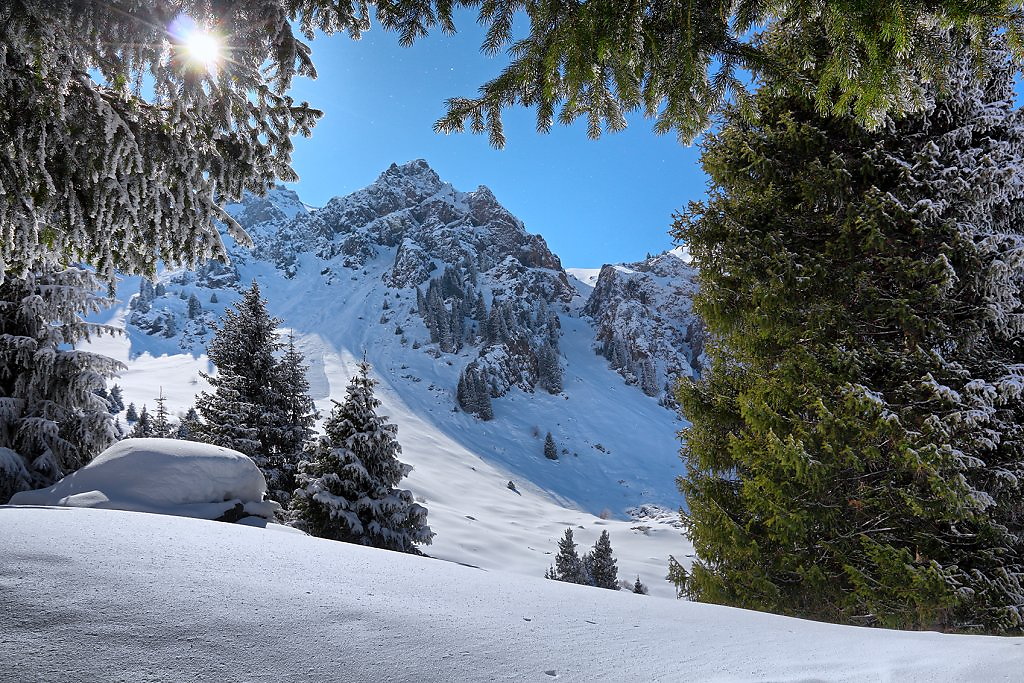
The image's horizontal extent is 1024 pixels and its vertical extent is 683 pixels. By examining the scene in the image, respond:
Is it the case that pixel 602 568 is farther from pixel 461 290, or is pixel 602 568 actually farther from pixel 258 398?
pixel 461 290

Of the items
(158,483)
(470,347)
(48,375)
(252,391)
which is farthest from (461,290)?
(158,483)

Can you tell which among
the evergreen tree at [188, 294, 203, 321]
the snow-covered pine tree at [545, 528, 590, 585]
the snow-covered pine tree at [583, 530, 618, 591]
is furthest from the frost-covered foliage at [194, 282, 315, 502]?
the evergreen tree at [188, 294, 203, 321]

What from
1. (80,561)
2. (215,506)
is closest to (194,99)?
(80,561)

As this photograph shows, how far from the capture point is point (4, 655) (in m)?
1.45

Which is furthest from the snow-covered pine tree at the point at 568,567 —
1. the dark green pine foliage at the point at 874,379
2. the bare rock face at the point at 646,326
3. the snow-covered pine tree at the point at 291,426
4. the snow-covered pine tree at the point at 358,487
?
the bare rock face at the point at 646,326

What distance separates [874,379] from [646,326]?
4307 inches

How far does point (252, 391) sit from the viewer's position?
1561 cm

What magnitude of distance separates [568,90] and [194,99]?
2.47m

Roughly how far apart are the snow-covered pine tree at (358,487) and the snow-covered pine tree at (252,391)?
8.48 ft

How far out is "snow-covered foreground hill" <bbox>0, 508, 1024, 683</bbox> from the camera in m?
1.57

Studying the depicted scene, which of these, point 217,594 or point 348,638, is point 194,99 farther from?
point 348,638

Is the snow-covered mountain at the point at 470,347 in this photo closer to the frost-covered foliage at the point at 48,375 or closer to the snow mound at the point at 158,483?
the snow mound at the point at 158,483

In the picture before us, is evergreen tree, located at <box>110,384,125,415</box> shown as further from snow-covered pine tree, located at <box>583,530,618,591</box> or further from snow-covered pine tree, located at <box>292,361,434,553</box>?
snow-covered pine tree, located at <box>292,361,434,553</box>

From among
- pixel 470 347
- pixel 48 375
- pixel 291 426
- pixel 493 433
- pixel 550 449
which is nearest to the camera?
pixel 48 375
